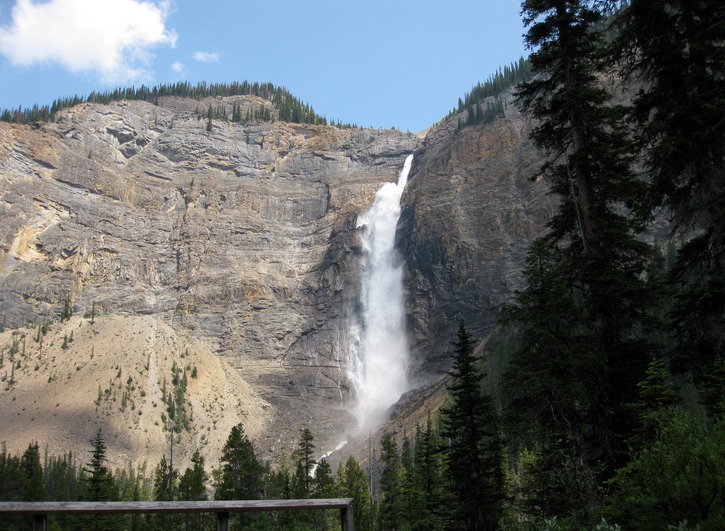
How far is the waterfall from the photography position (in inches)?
4621

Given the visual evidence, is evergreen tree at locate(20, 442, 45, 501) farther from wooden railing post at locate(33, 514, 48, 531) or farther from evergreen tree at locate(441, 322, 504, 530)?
wooden railing post at locate(33, 514, 48, 531)

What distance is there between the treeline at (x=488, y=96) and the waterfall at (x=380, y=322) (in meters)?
26.1

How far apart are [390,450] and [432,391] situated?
47.4 metres

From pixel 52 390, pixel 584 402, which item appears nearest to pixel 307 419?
pixel 52 390

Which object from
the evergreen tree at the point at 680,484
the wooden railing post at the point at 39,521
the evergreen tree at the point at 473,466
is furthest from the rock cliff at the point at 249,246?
the wooden railing post at the point at 39,521

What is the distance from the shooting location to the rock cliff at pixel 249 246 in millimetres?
112875

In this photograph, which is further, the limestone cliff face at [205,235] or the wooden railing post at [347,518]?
the limestone cliff face at [205,235]

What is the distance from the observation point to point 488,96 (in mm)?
160125

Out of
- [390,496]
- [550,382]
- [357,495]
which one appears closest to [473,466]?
[550,382]

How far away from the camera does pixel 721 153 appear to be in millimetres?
10766

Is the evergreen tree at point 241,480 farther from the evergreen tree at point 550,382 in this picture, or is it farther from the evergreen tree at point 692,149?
the evergreen tree at point 692,149

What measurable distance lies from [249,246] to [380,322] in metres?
38.5

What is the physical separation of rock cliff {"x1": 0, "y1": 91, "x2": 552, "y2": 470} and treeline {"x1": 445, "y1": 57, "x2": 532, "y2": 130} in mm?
5643

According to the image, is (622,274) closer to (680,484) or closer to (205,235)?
(680,484)
